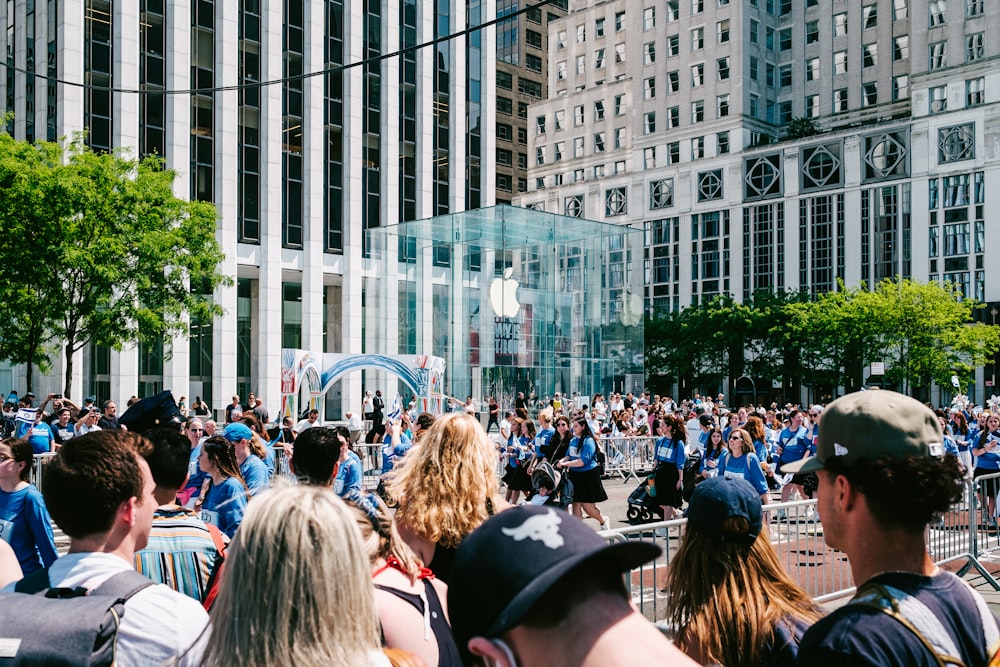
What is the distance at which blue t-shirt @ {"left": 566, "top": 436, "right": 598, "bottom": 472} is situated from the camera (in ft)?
46.2

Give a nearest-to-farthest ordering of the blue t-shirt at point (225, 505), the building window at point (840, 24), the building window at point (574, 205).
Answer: the blue t-shirt at point (225, 505) < the building window at point (840, 24) < the building window at point (574, 205)

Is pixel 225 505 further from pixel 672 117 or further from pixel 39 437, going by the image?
pixel 672 117

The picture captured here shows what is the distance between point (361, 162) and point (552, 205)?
5457 centimetres

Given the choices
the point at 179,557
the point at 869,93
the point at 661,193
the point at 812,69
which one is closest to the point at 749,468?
the point at 179,557

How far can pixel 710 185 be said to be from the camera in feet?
289

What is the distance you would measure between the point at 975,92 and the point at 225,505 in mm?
79622

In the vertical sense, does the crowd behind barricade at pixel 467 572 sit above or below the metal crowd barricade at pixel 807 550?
above

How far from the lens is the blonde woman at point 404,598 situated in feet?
10.3

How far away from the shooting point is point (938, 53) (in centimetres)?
7606

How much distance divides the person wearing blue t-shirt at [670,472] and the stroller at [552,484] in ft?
4.71

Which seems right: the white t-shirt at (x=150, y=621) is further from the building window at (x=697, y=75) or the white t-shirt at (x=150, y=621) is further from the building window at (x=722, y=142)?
the building window at (x=697, y=75)

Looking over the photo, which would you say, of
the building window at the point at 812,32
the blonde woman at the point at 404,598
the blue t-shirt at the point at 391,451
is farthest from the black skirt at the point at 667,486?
the building window at the point at 812,32

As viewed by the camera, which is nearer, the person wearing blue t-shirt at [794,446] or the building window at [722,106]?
A: the person wearing blue t-shirt at [794,446]

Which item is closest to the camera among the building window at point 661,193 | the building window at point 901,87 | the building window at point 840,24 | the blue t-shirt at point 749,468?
the blue t-shirt at point 749,468
